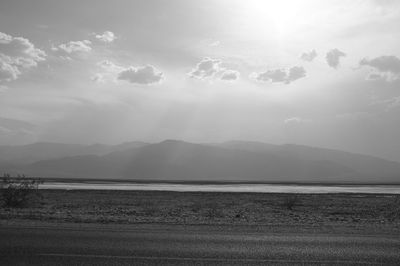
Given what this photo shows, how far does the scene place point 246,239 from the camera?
40.9ft

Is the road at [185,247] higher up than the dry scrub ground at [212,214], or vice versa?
the road at [185,247]

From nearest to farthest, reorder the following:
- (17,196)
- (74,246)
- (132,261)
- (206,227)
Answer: (132,261), (74,246), (206,227), (17,196)

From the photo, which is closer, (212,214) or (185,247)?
(185,247)

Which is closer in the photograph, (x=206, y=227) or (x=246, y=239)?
(x=246, y=239)

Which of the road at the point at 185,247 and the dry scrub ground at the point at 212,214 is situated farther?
the dry scrub ground at the point at 212,214

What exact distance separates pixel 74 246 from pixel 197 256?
3300 millimetres

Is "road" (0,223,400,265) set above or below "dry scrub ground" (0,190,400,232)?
above

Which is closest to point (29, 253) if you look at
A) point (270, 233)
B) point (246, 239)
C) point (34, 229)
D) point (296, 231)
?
point (34, 229)

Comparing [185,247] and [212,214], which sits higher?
[185,247]

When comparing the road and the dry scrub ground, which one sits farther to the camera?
the dry scrub ground

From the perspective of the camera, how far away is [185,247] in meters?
11.1

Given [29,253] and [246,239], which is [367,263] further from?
[29,253]

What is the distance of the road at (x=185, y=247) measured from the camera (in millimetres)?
9703

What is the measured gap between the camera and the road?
382 inches
